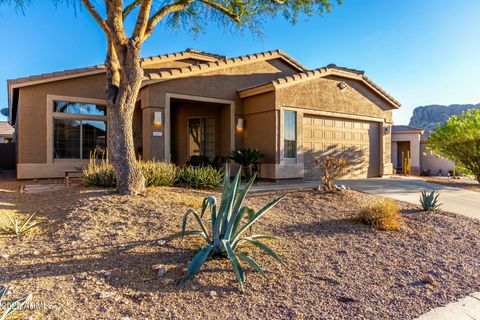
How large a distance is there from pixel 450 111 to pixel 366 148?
159 feet

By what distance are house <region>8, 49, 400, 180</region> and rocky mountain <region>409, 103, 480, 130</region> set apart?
143 feet

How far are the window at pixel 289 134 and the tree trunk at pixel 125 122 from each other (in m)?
5.89

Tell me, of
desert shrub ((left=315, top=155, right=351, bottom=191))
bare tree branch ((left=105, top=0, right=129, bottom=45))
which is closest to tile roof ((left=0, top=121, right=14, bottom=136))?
bare tree branch ((left=105, top=0, right=129, bottom=45))

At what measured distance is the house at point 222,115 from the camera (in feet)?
35.7

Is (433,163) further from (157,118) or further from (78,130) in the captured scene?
(78,130)

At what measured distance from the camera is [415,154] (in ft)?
68.9

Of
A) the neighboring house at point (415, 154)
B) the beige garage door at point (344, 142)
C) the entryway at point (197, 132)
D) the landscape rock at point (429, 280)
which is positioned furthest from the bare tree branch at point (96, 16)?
the neighboring house at point (415, 154)

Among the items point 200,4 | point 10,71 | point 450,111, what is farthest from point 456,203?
point 450,111

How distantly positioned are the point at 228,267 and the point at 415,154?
21313 millimetres

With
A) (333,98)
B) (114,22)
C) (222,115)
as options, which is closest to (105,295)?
(114,22)

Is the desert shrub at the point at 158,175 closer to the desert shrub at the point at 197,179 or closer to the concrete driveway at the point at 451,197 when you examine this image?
the desert shrub at the point at 197,179

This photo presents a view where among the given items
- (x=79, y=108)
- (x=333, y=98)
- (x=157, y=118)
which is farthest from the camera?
(x=79, y=108)

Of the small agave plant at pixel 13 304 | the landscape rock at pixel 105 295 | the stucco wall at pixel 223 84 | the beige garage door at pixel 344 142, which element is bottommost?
the landscape rock at pixel 105 295

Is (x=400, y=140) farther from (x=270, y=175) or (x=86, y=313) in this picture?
(x=86, y=313)
